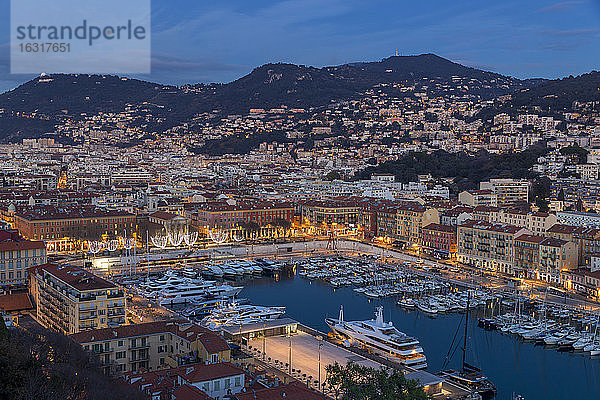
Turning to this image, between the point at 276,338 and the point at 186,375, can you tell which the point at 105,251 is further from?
the point at 186,375

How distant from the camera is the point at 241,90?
92.1 m

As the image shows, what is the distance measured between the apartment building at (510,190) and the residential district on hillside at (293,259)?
0.06 m

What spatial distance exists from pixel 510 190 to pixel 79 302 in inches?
898

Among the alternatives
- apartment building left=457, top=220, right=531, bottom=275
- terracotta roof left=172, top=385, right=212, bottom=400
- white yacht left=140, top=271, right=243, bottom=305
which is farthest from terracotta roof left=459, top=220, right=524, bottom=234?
terracotta roof left=172, top=385, right=212, bottom=400

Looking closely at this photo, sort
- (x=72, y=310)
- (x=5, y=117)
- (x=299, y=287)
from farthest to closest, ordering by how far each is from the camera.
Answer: (x=5, y=117), (x=299, y=287), (x=72, y=310)

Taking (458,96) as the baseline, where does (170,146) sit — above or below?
below

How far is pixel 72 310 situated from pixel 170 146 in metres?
63.5

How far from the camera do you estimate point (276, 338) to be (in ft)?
43.0

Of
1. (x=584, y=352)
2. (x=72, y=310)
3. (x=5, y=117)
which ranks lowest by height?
(x=584, y=352)

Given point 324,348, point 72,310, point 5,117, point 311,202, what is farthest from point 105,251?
point 5,117

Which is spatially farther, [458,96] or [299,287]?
[458,96]

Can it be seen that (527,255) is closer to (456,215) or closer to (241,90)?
(456,215)

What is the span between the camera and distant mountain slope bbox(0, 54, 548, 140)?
Result: 3428 inches

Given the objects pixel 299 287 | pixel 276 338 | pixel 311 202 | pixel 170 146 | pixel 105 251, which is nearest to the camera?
pixel 276 338
